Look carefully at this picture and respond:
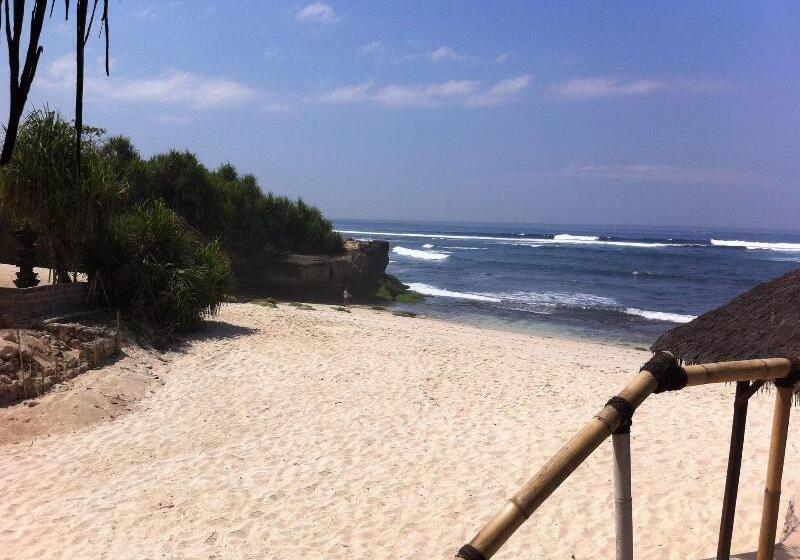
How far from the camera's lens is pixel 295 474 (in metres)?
6.29

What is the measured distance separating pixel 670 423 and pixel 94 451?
22.9ft

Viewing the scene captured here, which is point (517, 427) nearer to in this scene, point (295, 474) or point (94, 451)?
point (295, 474)

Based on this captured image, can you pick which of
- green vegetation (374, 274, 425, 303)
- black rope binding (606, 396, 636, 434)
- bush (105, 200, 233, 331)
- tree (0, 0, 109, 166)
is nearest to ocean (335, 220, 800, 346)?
green vegetation (374, 274, 425, 303)

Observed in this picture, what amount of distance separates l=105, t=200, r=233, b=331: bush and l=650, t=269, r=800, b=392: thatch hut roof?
8766mm

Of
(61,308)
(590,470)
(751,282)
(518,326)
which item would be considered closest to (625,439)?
(590,470)

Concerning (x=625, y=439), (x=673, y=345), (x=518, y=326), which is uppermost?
(x=625, y=439)

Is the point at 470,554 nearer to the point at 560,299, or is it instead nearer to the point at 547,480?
the point at 547,480

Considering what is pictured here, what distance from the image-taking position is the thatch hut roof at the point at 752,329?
6754 millimetres

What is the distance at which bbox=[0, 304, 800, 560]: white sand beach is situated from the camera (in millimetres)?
4980

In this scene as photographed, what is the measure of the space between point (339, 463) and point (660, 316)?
22.1m

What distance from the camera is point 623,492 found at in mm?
2109

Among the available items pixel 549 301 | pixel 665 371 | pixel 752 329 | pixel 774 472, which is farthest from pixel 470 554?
pixel 549 301

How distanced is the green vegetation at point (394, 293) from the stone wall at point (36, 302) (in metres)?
18.2

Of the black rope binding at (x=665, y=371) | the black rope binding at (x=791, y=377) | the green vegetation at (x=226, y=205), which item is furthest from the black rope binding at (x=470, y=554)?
the green vegetation at (x=226, y=205)
